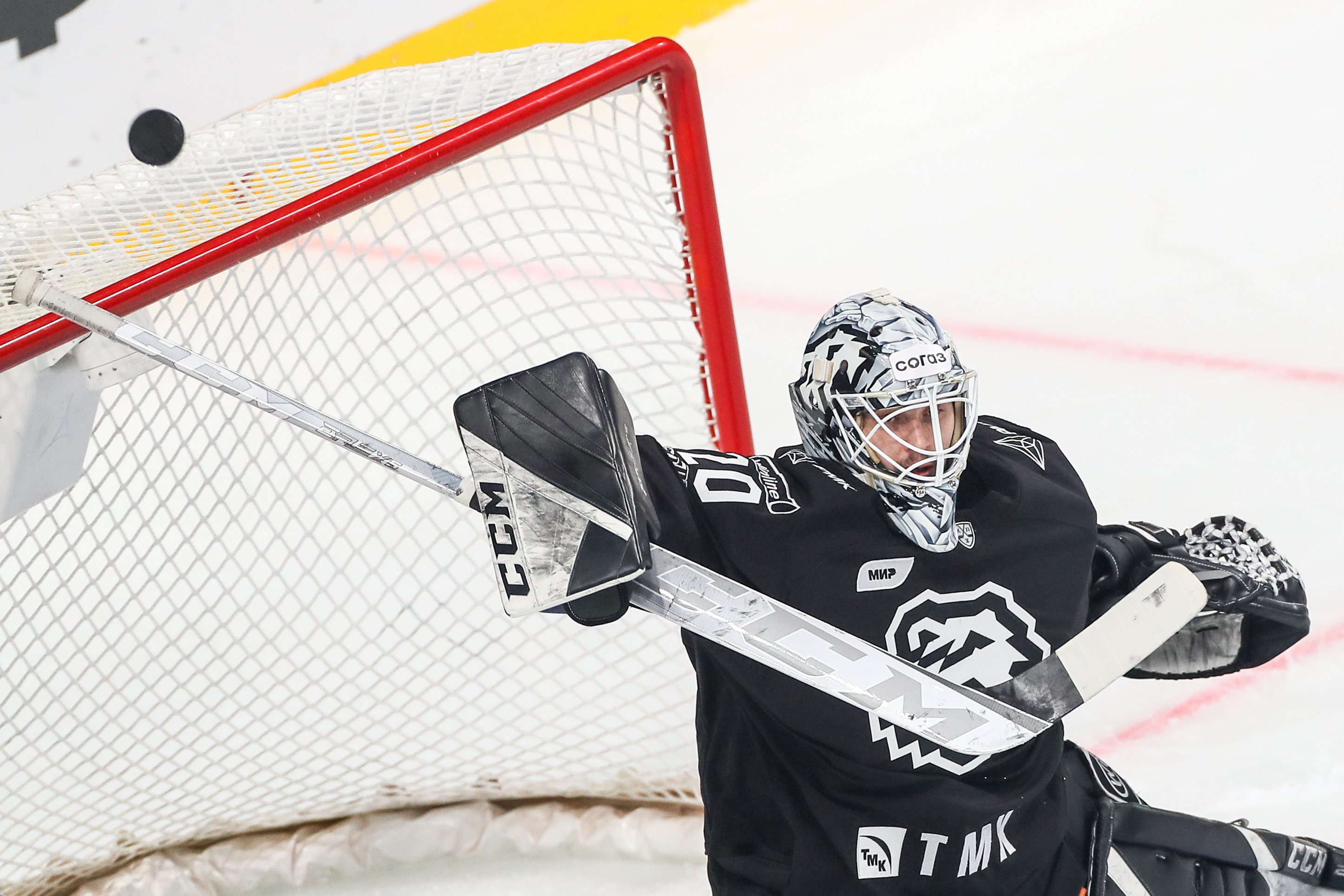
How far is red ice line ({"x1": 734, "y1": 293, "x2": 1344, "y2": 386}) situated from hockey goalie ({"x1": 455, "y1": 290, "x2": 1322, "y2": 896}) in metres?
1.35

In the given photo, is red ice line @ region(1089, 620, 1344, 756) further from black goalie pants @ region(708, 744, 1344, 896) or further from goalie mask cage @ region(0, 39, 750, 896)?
goalie mask cage @ region(0, 39, 750, 896)

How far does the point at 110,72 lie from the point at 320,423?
7.79ft

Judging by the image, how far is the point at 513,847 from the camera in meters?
2.09

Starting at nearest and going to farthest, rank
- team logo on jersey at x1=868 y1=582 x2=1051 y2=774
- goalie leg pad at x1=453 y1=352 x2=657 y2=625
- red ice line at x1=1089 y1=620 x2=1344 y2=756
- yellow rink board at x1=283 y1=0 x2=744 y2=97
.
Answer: goalie leg pad at x1=453 y1=352 x2=657 y2=625, team logo on jersey at x1=868 y1=582 x2=1051 y2=774, red ice line at x1=1089 y1=620 x2=1344 y2=756, yellow rink board at x1=283 y1=0 x2=744 y2=97

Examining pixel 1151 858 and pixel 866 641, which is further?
pixel 1151 858

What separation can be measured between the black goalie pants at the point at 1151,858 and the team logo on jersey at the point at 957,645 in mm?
218

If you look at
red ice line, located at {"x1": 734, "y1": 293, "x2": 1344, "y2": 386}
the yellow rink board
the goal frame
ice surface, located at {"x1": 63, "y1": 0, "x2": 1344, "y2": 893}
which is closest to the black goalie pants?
ice surface, located at {"x1": 63, "y1": 0, "x2": 1344, "y2": 893}

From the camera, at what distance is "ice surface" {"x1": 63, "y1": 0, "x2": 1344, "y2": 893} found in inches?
81.4

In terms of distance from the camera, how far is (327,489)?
8.17ft

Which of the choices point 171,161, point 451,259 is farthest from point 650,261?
point 171,161

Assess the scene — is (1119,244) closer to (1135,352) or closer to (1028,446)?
(1135,352)

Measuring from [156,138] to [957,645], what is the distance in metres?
1.08

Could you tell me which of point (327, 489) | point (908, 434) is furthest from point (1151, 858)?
point (327, 489)

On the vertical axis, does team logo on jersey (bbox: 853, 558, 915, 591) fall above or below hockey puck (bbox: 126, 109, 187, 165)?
below
